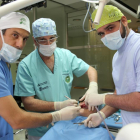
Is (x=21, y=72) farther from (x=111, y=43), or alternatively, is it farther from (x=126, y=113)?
(x=126, y=113)

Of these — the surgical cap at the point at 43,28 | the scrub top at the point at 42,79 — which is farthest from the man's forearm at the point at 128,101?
the surgical cap at the point at 43,28

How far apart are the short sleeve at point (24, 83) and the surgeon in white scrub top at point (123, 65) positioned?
0.53 m

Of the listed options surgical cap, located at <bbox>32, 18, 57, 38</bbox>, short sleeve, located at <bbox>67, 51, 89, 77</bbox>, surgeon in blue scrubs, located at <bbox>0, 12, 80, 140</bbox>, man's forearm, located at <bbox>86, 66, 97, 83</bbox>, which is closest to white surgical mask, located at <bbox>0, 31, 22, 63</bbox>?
surgeon in blue scrubs, located at <bbox>0, 12, 80, 140</bbox>

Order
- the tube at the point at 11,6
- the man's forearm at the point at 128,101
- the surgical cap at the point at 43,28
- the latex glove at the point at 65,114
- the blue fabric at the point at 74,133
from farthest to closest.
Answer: the surgical cap at the point at 43,28 < the latex glove at the point at 65,114 < the blue fabric at the point at 74,133 < the man's forearm at the point at 128,101 < the tube at the point at 11,6

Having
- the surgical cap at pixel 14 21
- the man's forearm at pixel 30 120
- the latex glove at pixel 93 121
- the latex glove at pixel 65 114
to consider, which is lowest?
the latex glove at pixel 93 121

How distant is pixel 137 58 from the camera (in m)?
0.99

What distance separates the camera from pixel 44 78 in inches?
57.6

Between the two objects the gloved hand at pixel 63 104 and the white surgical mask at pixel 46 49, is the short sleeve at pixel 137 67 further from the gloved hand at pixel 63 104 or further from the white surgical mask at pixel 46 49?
the white surgical mask at pixel 46 49

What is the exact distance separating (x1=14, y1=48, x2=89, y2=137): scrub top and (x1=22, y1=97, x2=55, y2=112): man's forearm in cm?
6

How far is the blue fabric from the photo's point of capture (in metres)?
1.08

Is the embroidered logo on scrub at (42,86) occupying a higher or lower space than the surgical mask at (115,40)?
lower

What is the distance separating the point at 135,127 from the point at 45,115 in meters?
0.82

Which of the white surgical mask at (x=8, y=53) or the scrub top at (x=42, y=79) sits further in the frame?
the scrub top at (x=42, y=79)

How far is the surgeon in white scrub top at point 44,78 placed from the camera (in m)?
1.37
